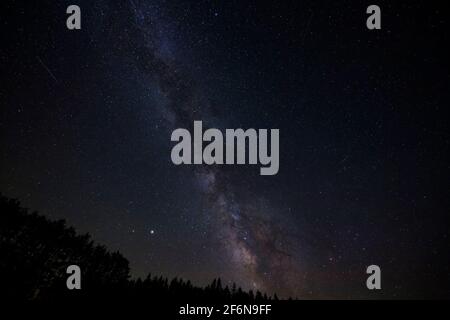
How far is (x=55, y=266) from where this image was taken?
1160 inches

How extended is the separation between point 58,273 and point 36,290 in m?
3.20

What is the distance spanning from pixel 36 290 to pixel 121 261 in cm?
1017

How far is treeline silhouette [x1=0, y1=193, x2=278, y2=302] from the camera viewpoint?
Result: 17359mm

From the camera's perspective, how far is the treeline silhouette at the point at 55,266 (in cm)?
1736
